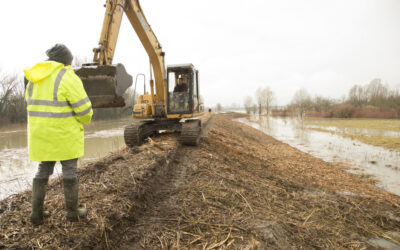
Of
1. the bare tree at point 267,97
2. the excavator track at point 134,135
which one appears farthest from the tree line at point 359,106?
the excavator track at point 134,135

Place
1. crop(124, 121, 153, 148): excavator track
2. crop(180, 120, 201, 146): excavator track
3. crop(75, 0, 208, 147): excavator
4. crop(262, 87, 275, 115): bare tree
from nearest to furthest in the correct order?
crop(75, 0, 208, 147): excavator
crop(180, 120, 201, 146): excavator track
crop(124, 121, 153, 148): excavator track
crop(262, 87, 275, 115): bare tree

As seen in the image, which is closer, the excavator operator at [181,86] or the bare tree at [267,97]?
the excavator operator at [181,86]

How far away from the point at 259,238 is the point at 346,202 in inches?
124

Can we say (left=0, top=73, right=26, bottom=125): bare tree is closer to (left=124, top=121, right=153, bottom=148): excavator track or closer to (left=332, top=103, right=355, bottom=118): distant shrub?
(left=124, top=121, right=153, bottom=148): excavator track

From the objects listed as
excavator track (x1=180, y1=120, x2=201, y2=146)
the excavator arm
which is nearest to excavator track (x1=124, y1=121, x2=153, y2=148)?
the excavator arm

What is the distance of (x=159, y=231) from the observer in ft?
8.57

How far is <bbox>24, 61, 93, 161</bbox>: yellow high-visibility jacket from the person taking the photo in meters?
2.09

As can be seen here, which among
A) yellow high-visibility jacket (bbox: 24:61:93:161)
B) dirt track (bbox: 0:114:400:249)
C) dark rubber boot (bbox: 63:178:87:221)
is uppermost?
yellow high-visibility jacket (bbox: 24:61:93:161)

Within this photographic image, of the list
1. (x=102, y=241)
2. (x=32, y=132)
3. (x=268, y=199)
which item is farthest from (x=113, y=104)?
(x=268, y=199)

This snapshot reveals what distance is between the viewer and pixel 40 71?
6.99 ft

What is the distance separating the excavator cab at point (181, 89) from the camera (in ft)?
24.6

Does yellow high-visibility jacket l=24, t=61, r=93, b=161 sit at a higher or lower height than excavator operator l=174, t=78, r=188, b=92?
lower

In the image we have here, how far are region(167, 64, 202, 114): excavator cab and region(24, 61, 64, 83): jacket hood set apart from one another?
5.38 m

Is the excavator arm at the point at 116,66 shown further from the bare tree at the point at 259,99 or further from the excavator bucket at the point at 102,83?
the bare tree at the point at 259,99
